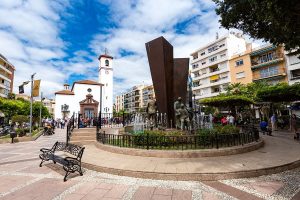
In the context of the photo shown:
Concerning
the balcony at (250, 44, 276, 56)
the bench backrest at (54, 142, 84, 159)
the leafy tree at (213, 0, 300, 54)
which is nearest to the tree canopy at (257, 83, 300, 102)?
the leafy tree at (213, 0, 300, 54)

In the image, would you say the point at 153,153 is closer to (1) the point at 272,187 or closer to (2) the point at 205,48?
(1) the point at 272,187

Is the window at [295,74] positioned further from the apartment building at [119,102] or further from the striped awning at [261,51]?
the apartment building at [119,102]

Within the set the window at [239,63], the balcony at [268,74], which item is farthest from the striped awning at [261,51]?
the balcony at [268,74]

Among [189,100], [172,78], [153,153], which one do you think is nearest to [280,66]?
[189,100]

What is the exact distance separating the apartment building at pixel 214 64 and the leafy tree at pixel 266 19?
116ft

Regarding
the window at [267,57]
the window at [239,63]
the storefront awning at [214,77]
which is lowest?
the storefront awning at [214,77]

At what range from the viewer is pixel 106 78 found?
4581 cm

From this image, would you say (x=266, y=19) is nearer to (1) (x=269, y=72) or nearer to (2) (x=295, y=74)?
(2) (x=295, y=74)

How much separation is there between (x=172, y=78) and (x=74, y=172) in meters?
7.99

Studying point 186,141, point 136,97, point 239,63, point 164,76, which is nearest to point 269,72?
point 239,63

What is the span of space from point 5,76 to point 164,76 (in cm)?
4852

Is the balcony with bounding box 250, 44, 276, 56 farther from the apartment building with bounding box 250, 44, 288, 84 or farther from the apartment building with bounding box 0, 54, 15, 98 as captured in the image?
the apartment building with bounding box 0, 54, 15, 98

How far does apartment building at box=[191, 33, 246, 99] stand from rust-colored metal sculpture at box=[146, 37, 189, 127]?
34450 mm

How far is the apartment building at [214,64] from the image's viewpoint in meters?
43.9
